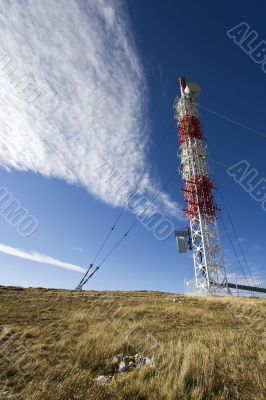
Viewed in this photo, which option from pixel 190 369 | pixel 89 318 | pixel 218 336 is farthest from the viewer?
pixel 89 318

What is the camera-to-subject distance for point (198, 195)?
101 ft

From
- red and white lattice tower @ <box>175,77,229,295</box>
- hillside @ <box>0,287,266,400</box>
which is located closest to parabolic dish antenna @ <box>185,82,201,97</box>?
red and white lattice tower @ <box>175,77,229,295</box>

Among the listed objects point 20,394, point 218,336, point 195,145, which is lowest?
point 20,394

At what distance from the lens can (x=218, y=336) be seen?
7.65 meters

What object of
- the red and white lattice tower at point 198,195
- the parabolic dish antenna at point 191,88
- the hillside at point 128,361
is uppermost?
the parabolic dish antenna at point 191,88

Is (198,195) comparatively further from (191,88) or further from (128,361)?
(128,361)

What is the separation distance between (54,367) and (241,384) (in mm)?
3467

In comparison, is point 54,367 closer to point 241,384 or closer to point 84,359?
point 84,359

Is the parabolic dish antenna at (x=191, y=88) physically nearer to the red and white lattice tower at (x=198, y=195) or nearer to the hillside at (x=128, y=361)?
the red and white lattice tower at (x=198, y=195)

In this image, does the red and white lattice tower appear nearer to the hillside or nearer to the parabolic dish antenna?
the parabolic dish antenna

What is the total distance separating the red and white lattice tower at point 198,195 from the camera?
2845 centimetres

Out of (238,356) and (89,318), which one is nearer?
(238,356)

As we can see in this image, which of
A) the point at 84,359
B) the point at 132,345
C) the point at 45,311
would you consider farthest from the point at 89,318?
the point at 84,359

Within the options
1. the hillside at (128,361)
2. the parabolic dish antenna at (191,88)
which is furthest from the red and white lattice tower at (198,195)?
the hillside at (128,361)
